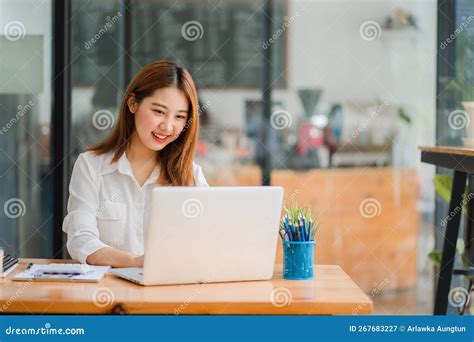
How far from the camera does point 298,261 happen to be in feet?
7.61

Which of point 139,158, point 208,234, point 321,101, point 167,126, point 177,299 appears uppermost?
point 321,101

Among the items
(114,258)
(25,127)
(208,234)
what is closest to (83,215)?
(114,258)

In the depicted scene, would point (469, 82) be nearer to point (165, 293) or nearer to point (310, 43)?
point (310, 43)

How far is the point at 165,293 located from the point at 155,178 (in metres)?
0.82

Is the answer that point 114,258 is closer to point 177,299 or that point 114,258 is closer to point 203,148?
point 177,299

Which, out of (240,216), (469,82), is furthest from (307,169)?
(240,216)

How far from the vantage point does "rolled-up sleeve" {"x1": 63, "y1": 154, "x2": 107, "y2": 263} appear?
2.54 meters

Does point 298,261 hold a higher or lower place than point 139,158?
lower

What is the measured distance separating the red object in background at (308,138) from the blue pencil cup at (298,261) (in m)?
2.38

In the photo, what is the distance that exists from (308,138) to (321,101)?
0.22 meters

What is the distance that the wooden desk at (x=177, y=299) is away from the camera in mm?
1980

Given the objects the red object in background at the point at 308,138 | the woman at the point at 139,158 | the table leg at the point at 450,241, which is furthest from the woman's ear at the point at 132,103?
the red object in background at the point at 308,138

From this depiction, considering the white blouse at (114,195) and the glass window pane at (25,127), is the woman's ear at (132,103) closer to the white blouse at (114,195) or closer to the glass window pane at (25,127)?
the white blouse at (114,195)

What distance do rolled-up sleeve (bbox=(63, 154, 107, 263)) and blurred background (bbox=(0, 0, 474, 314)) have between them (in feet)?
4.78
